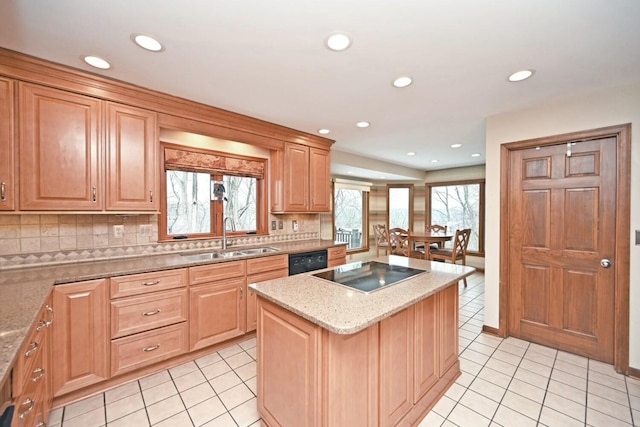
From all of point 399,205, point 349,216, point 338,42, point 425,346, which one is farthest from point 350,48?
point 399,205

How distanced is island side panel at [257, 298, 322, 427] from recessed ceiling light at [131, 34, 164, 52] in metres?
1.71

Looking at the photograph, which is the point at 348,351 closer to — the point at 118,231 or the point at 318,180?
the point at 118,231

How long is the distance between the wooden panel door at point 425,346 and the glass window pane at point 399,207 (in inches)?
201

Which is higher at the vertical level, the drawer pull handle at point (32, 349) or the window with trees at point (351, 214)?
the window with trees at point (351, 214)

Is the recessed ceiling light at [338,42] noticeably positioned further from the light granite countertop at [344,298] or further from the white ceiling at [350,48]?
the light granite countertop at [344,298]

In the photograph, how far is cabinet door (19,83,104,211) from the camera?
5.95 ft

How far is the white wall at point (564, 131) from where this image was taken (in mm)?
2133

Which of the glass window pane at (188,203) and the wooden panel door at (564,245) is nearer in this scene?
the wooden panel door at (564,245)

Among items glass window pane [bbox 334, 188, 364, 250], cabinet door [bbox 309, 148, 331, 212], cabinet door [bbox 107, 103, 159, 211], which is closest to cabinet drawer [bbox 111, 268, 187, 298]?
cabinet door [bbox 107, 103, 159, 211]

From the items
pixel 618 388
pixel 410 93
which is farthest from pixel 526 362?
pixel 410 93

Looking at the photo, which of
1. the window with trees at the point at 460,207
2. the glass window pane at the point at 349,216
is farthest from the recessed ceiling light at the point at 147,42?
the window with trees at the point at 460,207

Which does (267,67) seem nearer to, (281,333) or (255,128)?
(255,128)

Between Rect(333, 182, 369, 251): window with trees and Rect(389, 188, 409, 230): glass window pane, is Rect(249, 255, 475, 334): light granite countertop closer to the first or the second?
Rect(333, 182, 369, 251): window with trees

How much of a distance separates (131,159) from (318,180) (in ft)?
7.16
